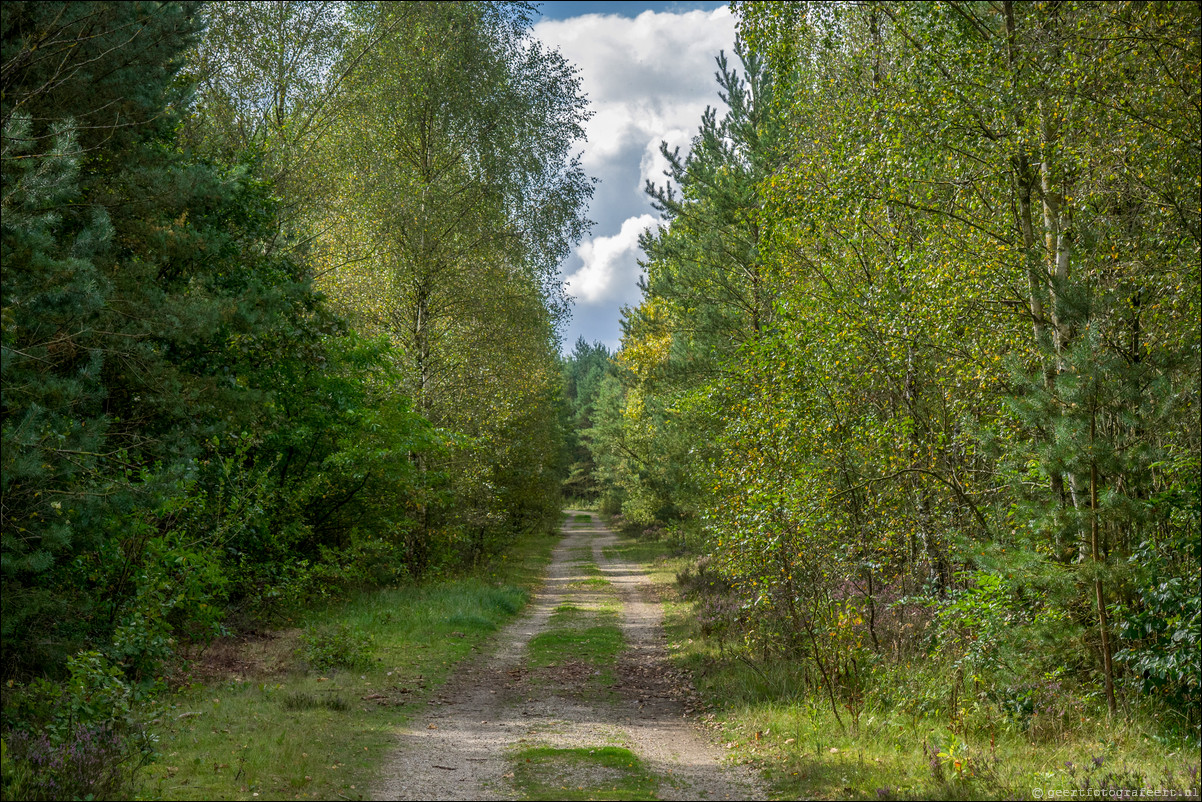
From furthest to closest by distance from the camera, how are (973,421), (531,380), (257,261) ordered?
(531,380), (257,261), (973,421)

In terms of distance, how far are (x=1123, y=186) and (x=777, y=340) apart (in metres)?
4.38

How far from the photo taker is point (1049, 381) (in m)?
7.77

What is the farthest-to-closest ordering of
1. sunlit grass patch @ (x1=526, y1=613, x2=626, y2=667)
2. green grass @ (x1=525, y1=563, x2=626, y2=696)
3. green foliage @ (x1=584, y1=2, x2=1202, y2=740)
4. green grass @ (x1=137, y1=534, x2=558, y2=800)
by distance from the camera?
sunlit grass patch @ (x1=526, y1=613, x2=626, y2=667) < green grass @ (x1=525, y1=563, x2=626, y2=696) < green foliage @ (x1=584, y1=2, x2=1202, y2=740) < green grass @ (x1=137, y1=534, x2=558, y2=800)

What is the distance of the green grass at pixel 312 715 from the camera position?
615cm

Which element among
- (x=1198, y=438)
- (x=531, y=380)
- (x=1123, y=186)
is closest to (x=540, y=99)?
(x=531, y=380)

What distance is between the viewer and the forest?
6555mm

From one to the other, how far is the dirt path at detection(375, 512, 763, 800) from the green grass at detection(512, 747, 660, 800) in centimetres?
9

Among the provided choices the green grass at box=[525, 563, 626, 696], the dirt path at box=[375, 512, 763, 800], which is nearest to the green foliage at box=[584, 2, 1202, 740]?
the dirt path at box=[375, 512, 763, 800]

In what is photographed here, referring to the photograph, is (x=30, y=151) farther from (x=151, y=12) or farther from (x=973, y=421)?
(x=973, y=421)

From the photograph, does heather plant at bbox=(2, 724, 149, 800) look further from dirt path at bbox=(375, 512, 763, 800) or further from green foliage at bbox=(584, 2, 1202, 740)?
green foliage at bbox=(584, 2, 1202, 740)

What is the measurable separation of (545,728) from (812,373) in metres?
5.46

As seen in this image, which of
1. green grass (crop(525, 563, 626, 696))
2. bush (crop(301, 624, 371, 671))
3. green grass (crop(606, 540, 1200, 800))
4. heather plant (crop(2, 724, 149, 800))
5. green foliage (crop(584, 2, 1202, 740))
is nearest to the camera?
heather plant (crop(2, 724, 149, 800))

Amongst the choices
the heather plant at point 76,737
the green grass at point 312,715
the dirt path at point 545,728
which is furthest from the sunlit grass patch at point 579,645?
the heather plant at point 76,737

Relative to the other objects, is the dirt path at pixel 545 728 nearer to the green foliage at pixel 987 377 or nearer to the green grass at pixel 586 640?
the green grass at pixel 586 640
